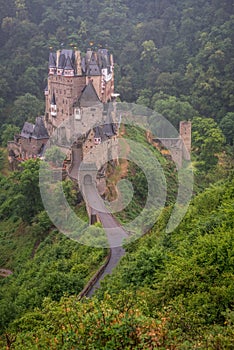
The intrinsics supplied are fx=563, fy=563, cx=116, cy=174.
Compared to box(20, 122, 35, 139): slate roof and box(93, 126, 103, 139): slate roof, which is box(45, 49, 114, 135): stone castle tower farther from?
box(93, 126, 103, 139): slate roof

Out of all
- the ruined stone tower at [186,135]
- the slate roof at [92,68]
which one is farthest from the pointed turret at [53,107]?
the ruined stone tower at [186,135]

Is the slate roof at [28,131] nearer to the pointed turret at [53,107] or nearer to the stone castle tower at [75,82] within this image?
the stone castle tower at [75,82]

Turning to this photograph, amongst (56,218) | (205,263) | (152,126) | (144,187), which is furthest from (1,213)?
(205,263)

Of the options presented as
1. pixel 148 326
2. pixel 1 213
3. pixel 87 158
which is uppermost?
pixel 148 326

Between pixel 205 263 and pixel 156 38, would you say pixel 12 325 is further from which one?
pixel 156 38

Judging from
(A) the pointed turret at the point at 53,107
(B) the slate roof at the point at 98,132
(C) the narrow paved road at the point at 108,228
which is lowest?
(C) the narrow paved road at the point at 108,228

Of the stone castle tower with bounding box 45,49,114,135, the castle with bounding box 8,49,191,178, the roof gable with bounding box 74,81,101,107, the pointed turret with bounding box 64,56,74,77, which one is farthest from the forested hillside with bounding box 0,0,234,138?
the roof gable with bounding box 74,81,101,107
